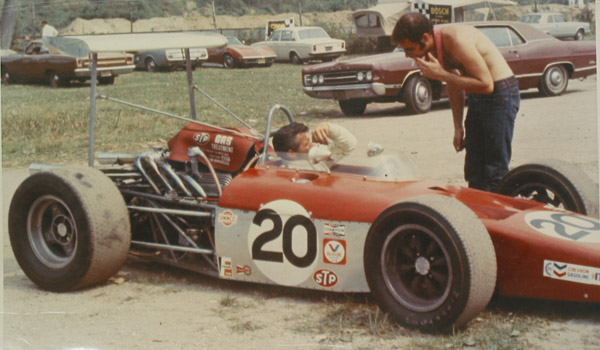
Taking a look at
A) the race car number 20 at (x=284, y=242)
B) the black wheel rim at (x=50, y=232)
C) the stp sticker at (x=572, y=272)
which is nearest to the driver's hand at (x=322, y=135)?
the race car number 20 at (x=284, y=242)

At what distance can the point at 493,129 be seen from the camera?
13.8 ft

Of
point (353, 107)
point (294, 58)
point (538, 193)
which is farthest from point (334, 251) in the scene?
point (294, 58)

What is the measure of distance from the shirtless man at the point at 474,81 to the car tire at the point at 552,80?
3.71m

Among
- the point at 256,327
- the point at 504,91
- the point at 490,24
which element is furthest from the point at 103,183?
the point at 490,24

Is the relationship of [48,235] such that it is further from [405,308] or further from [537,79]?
[537,79]

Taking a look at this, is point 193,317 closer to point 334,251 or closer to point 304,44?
point 334,251

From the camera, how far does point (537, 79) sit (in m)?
7.97

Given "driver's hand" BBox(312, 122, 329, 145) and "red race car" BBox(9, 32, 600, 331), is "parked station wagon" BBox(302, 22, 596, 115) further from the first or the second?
Answer: "driver's hand" BBox(312, 122, 329, 145)

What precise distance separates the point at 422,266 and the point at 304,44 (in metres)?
7.84

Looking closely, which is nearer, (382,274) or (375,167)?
(382,274)

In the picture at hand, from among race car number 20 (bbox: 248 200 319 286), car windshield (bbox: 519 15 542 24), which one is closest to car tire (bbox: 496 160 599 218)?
race car number 20 (bbox: 248 200 319 286)

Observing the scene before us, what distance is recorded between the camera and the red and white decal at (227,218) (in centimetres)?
382

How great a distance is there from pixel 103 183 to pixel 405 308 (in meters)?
1.82

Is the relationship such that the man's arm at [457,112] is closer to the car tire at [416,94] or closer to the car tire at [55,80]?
the car tire at [416,94]
